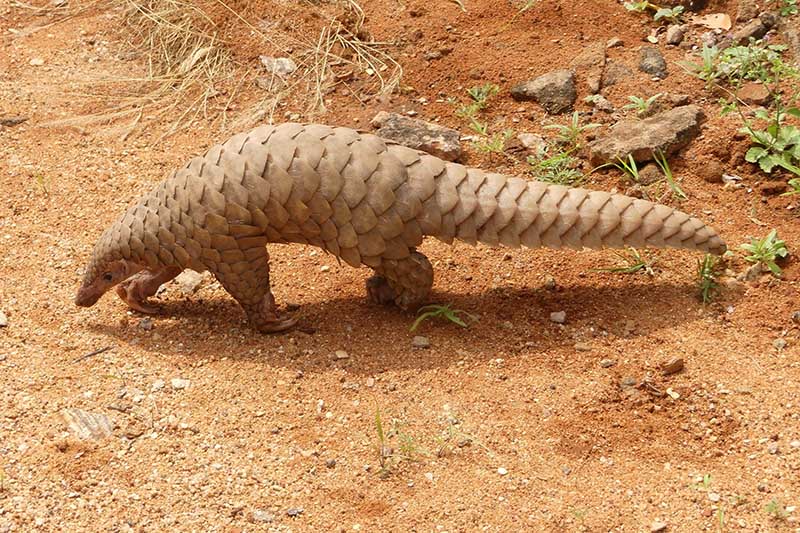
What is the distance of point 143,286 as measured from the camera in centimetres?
554

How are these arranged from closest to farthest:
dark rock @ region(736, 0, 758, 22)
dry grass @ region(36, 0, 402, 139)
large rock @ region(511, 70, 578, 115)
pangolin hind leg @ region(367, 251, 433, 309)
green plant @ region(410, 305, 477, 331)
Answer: pangolin hind leg @ region(367, 251, 433, 309)
green plant @ region(410, 305, 477, 331)
large rock @ region(511, 70, 578, 115)
dark rock @ region(736, 0, 758, 22)
dry grass @ region(36, 0, 402, 139)

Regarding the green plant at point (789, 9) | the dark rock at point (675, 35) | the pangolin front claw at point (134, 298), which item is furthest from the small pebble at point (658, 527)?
the green plant at point (789, 9)

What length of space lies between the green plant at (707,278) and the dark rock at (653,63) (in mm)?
1893

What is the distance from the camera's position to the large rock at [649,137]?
19.5ft

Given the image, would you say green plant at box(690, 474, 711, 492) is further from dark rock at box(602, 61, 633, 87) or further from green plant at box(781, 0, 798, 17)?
Result: green plant at box(781, 0, 798, 17)

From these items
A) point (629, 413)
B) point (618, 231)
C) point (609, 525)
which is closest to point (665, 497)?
point (609, 525)

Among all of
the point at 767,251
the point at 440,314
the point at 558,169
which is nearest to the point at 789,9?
the point at 558,169

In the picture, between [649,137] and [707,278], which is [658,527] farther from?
[649,137]

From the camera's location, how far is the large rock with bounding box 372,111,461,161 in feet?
20.8

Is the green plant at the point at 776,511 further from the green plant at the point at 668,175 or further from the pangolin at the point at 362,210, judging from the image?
the green plant at the point at 668,175

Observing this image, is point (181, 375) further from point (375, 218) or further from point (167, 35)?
point (167, 35)

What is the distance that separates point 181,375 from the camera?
196 inches

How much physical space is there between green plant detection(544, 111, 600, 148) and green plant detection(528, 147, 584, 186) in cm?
10

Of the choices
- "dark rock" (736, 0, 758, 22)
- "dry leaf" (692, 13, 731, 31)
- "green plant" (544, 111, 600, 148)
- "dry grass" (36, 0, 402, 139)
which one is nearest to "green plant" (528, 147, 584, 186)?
"green plant" (544, 111, 600, 148)
